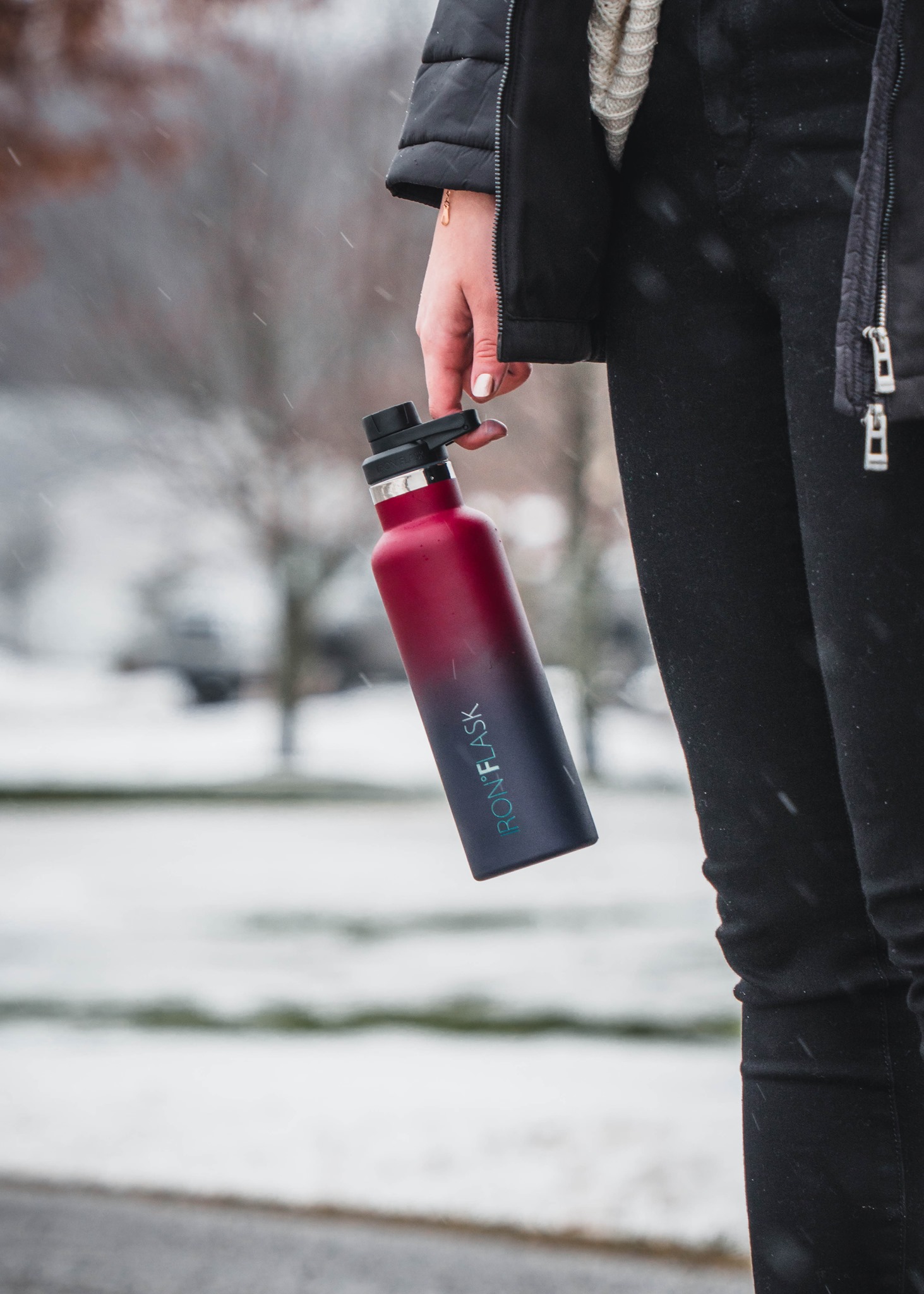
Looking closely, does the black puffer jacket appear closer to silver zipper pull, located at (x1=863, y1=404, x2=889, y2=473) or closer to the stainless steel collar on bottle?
silver zipper pull, located at (x1=863, y1=404, x2=889, y2=473)

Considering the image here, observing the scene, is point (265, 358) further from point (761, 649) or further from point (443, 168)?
point (761, 649)

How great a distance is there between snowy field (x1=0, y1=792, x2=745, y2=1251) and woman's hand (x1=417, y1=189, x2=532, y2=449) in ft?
3.48

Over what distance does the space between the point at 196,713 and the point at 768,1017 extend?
7.29 meters

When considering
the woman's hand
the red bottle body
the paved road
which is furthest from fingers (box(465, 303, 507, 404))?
the paved road

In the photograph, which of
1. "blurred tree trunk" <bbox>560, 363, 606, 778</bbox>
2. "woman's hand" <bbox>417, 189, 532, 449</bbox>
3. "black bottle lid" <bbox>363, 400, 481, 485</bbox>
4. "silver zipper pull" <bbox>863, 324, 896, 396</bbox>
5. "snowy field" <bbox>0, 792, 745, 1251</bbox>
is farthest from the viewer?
"blurred tree trunk" <bbox>560, 363, 606, 778</bbox>

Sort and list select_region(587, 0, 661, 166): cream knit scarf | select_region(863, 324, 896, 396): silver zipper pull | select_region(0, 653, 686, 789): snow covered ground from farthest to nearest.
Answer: select_region(0, 653, 686, 789): snow covered ground, select_region(587, 0, 661, 166): cream knit scarf, select_region(863, 324, 896, 396): silver zipper pull

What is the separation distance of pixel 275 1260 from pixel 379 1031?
97 centimetres

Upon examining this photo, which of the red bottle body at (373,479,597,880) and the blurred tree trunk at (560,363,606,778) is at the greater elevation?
the blurred tree trunk at (560,363,606,778)

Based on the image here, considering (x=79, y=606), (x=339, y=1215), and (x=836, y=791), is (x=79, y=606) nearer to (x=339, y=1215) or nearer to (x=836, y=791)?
(x=339, y=1215)

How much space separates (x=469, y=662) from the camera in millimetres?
984

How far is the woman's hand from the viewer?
89 cm

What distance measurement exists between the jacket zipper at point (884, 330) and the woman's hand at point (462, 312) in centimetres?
27

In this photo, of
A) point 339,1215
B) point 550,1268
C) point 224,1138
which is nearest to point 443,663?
point 550,1268

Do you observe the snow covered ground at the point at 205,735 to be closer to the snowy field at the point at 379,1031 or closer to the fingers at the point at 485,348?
the snowy field at the point at 379,1031
